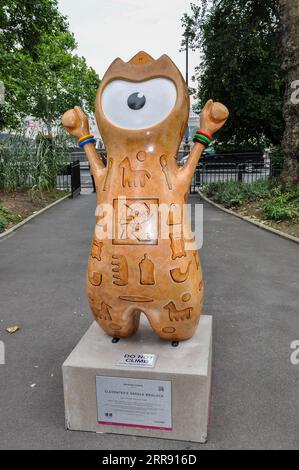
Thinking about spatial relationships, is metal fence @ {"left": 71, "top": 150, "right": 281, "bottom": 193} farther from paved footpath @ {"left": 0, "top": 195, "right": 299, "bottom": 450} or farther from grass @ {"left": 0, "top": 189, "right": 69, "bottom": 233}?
paved footpath @ {"left": 0, "top": 195, "right": 299, "bottom": 450}

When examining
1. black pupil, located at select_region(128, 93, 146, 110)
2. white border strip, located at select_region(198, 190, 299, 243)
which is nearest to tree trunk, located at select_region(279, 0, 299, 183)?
white border strip, located at select_region(198, 190, 299, 243)

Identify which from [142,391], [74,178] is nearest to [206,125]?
[142,391]

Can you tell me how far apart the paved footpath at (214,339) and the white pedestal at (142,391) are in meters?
0.08

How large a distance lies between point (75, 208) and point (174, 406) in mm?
9798

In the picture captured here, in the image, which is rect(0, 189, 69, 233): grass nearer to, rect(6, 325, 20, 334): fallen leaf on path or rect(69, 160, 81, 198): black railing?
rect(69, 160, 81, 198): black railing

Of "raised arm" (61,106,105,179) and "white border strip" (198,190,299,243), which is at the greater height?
"raised arm" (61,106,105,179)

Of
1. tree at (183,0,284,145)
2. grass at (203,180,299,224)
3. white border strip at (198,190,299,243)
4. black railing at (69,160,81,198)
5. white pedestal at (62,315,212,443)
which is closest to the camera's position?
white pedestal at (62,315,212,443)

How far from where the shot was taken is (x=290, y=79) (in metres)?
9.52

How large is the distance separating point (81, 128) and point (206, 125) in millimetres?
873

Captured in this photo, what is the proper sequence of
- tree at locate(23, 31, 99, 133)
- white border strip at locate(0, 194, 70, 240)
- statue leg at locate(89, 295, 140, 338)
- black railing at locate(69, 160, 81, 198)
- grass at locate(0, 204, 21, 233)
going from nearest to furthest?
statue leg at locate(89, 295, 140, 338)
white border strip at locate(0, 194, 70, 240)
grass at locate(0, 204, 21, 233)
black railing at locate(69, 160, 81, 198)
tree at locate(23, 31, 99, 133)

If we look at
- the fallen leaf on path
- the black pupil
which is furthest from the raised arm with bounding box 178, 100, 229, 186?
the fallen leaf on path

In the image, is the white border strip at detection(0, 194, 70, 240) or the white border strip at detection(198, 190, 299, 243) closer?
the white border strip at detection(198, 190, 299, 243)

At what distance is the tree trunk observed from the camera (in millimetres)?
9219

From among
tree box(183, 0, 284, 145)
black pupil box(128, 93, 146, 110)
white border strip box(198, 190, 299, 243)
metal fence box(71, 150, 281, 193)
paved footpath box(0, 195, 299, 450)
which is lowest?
paved footpath box(0, 195, 299, 450)
